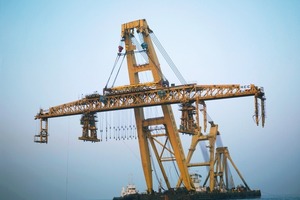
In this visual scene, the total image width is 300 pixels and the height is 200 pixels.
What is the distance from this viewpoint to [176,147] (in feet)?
151

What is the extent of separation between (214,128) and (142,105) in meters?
25.6

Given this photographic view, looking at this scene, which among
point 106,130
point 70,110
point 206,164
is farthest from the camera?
point 206,164

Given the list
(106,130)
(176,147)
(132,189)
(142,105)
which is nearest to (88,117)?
(106,130)

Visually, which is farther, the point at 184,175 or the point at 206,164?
the point at 206,164

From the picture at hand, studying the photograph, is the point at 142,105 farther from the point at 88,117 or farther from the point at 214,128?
the point at 214,128

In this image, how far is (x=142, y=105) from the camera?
141 feet

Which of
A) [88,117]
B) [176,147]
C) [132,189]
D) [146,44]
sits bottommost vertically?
[132,189]

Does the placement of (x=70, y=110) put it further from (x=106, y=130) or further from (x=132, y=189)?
(x=132, y=189)

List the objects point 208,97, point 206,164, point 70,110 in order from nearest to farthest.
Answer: point 208,97 → point 70,110 → point 206,164

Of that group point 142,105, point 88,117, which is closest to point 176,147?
point 142,105

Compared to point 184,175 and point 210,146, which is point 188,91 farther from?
point 210,146

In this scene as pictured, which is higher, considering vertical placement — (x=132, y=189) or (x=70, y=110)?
(x=70, y=110)

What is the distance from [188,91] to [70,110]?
46.0ft

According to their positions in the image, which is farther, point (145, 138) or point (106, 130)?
point (145, 138)
